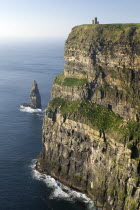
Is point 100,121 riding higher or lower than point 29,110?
higher

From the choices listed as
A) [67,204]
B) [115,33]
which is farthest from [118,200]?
[115,33]

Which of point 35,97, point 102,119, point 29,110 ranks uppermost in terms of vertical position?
point 102,119

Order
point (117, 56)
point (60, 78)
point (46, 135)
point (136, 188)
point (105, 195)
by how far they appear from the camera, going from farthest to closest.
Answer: point (60, 78) → point (46, 135) → point (117, 56) → point (105, 195) → point (136, 188)

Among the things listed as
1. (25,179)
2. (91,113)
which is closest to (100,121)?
(91,113)

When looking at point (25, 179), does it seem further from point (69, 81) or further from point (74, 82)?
Answer: point (69, 81)

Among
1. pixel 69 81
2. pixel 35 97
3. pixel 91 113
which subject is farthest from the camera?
pixel 35 97

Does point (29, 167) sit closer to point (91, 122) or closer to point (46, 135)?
point (46, 135)
